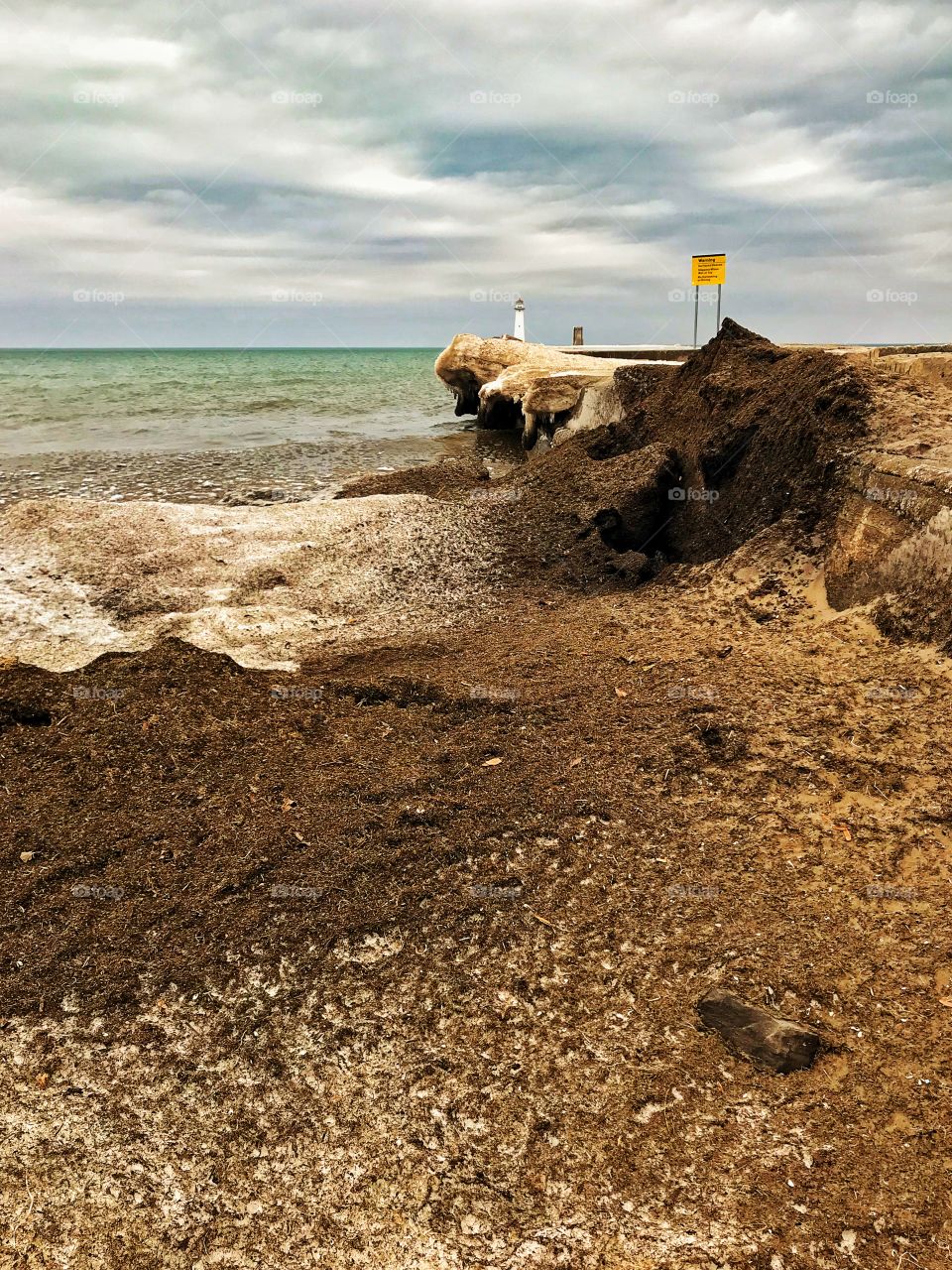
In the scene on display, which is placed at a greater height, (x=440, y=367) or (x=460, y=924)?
(x=440, y=367)

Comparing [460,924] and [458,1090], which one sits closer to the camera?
[458,1090]

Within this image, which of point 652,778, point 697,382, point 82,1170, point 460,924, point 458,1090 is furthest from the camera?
point 697,382

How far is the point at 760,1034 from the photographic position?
3268mm

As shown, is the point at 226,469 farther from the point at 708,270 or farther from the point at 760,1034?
the point at 760,1034

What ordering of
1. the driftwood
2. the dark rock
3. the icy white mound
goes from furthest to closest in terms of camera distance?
the driftwood, the icy white mound, the dark rock

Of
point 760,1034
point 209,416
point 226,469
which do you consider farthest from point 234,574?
point 209,416

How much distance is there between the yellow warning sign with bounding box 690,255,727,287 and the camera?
18422mm

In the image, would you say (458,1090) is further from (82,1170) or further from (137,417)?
(137,417)

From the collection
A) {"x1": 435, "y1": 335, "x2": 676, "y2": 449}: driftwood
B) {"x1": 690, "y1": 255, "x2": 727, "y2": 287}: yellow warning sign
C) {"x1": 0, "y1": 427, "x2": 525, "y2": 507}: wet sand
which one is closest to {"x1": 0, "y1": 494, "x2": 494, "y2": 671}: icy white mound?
{"x1": 435, "y1": 335, "x2": 676, "y2": 449}: driftwood

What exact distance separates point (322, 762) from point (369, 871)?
1067 millimetres

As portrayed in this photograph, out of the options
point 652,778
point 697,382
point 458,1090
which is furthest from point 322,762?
point 697,382

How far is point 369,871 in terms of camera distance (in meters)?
4.24

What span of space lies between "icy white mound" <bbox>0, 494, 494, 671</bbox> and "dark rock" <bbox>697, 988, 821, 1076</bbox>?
14.2 feet

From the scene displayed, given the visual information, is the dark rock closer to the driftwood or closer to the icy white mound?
the icy white mound
